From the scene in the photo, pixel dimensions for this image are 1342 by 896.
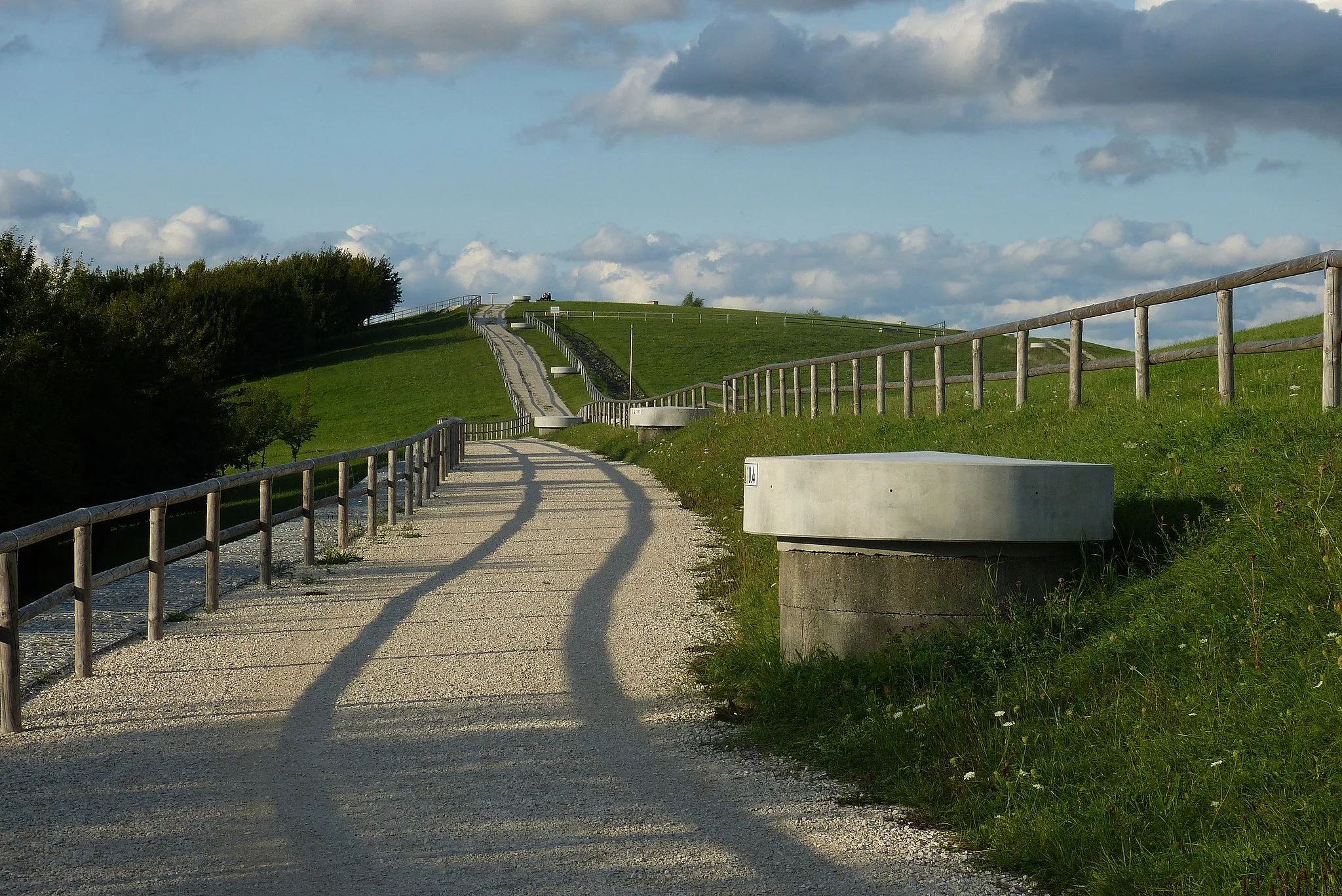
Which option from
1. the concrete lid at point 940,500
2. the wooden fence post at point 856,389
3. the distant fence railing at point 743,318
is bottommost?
the concrete lid at point 940,500

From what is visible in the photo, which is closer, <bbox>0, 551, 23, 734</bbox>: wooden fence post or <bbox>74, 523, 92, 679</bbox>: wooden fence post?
<bbox>0, 551, 23, 734</bbox>: wooden fence post

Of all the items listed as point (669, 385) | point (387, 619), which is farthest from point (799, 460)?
point (669, 385)

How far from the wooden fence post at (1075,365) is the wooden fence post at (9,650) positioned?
9336 mm

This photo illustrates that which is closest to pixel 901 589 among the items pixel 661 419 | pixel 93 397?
pixel 661 419

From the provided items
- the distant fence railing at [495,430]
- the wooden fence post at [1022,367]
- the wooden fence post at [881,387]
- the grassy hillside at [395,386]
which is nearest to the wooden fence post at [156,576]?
the wooden fence post at [1022,367]

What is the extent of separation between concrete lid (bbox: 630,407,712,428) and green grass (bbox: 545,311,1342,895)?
843 inches

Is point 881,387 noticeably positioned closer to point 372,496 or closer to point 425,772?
point 372,496

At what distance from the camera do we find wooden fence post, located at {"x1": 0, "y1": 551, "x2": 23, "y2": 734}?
6871 mm

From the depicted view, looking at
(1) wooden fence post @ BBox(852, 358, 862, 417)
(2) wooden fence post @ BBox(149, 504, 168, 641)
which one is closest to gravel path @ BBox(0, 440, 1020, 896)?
(2) wooden fence post @ BBox(149, 504, 168, 641)

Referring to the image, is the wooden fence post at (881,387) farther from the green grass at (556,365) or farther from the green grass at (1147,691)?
the green grass at (556,365)

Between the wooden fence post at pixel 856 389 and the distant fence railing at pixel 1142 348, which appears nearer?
the distant fence railing at pixel 1142 348

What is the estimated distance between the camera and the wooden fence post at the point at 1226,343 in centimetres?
1034

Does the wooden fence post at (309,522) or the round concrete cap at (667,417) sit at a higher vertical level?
the round concrete cap at (667,417)

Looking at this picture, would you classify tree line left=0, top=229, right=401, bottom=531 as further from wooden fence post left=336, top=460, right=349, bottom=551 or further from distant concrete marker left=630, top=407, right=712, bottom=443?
distant concrete marker left=630, top=407, right=712, bottom=443
